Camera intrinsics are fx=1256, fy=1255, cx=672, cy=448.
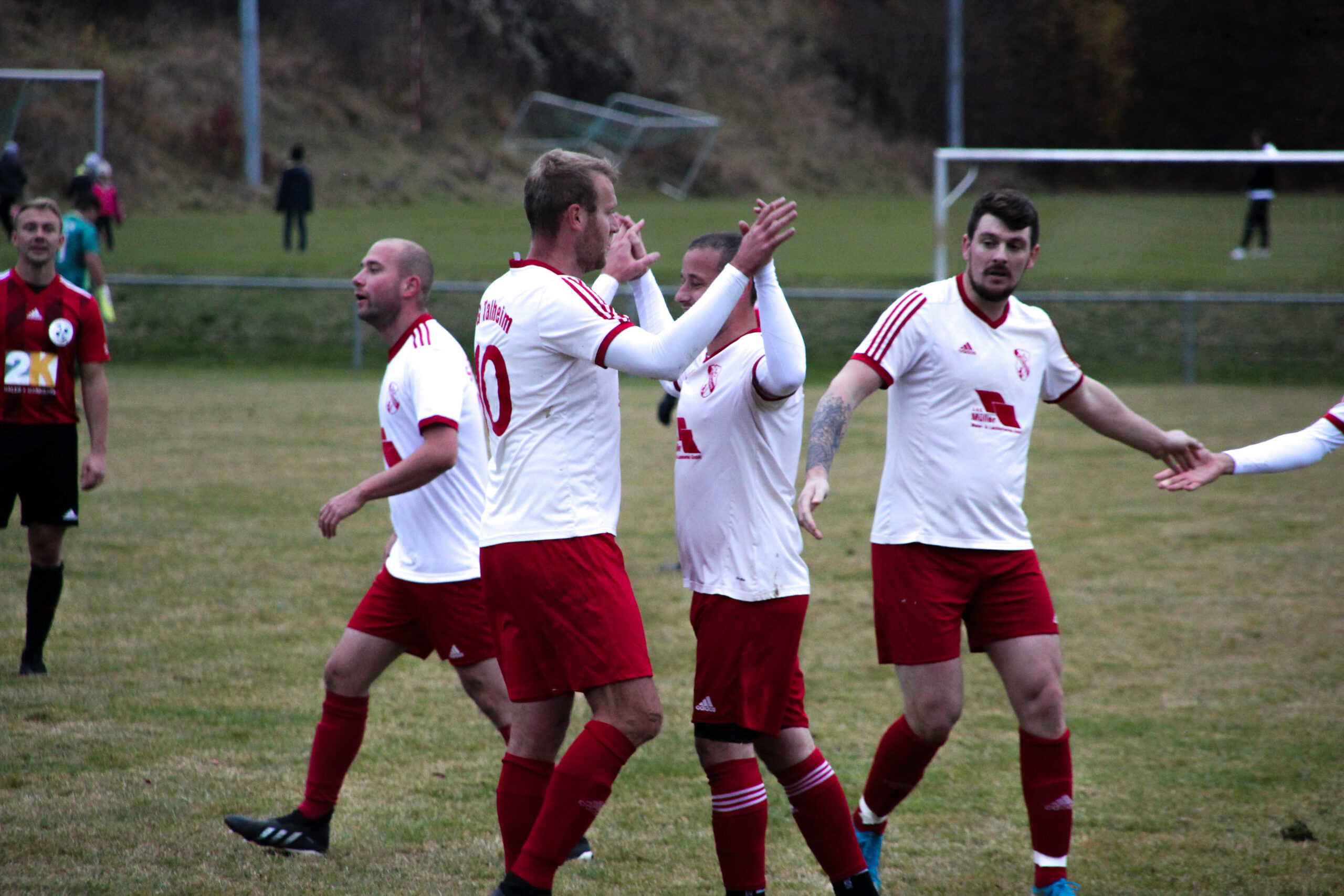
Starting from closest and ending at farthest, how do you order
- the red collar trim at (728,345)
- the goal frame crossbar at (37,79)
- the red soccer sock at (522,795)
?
the red soccer sock at (522,795), the red collar trim at (728,345), the goal frame crossbar at (37,79)

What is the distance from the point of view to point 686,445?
3568mm

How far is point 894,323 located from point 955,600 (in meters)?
0.89

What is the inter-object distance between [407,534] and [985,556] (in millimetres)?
1889

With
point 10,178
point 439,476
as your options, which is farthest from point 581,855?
point 10,178

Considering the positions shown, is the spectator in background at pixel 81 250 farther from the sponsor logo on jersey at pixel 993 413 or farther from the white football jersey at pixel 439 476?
the sponsor logo on jersey at pixel 993 413

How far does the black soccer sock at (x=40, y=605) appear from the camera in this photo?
19.6 feet

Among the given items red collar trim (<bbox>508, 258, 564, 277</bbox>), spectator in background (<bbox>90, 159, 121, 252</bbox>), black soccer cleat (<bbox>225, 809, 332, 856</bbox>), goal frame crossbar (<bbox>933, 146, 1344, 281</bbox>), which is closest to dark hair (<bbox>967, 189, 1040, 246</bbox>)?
red collar trim (<bbox>508, 258, 564, 277</bbox>)

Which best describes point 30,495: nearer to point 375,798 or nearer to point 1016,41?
point 375,798

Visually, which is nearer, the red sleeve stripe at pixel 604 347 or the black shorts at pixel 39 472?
the red sleeve stripe at pixel 604 347

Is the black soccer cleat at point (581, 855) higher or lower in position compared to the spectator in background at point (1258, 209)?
lower

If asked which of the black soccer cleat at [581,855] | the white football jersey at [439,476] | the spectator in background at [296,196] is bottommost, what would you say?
the black soccer cleat at [581,855]

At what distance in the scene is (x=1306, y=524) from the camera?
9789 mm

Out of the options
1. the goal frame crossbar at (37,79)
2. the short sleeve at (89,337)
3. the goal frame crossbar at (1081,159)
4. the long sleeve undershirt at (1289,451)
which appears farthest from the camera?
the goal frame crossbar at (37,79)

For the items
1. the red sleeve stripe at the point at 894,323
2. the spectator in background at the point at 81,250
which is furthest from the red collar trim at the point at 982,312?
the spectator in background at the point at 81,250
